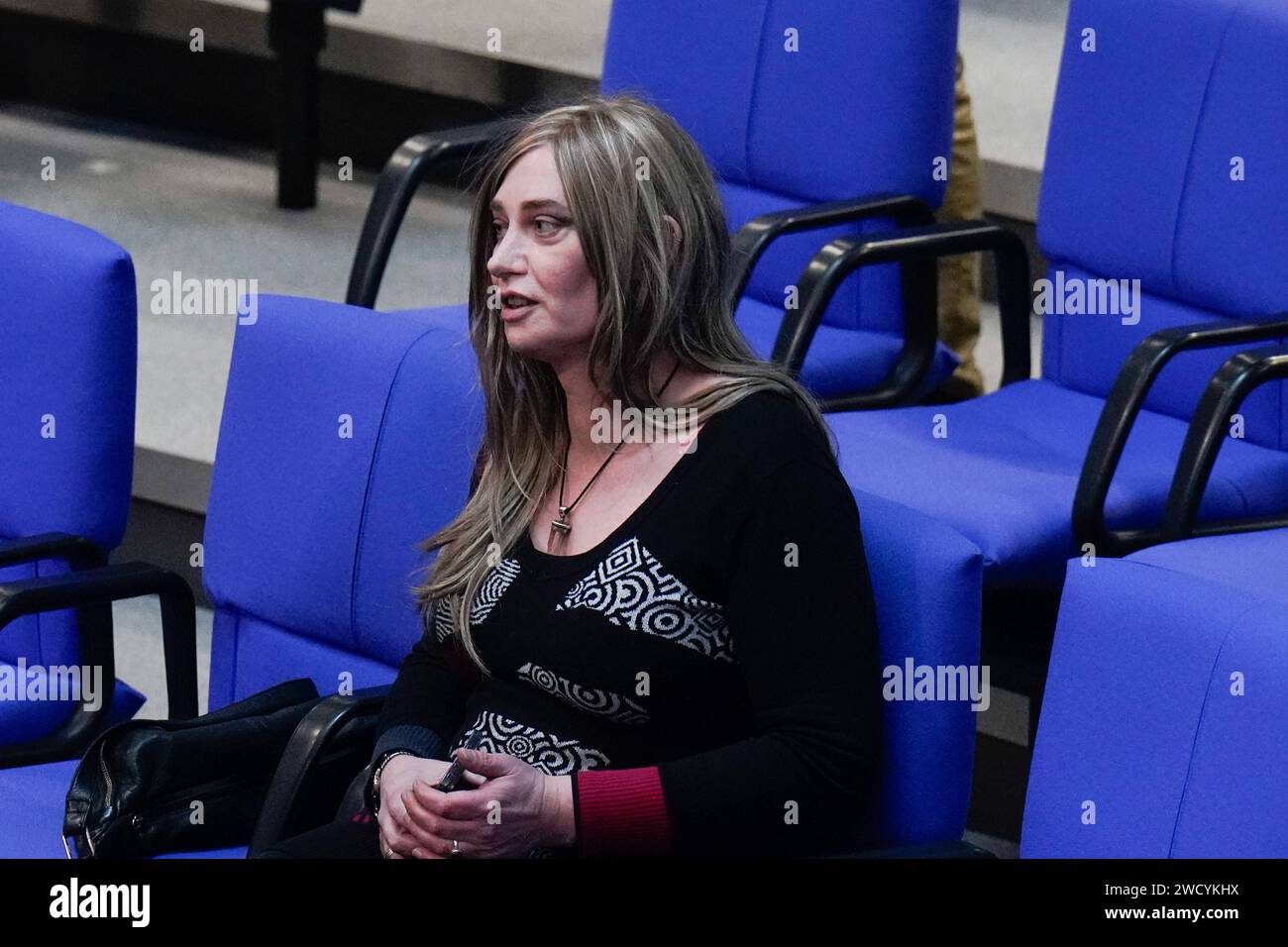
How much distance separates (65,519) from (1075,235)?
116 centimetres

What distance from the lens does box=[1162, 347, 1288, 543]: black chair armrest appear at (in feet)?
6.82

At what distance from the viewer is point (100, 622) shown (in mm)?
2172

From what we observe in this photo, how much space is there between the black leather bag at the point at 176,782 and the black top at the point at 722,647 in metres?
0.25

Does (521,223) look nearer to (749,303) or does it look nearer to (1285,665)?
(1285,665)

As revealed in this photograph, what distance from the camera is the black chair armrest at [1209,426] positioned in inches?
81.8

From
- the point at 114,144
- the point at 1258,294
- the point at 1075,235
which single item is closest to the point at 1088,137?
the point at 1075,235

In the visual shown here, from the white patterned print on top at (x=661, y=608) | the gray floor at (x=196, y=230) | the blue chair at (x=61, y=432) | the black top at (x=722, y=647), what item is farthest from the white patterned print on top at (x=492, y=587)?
the gray floor at (x=196, y=230)

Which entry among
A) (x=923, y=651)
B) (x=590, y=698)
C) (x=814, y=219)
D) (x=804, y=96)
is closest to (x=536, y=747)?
(x=590, y=698)

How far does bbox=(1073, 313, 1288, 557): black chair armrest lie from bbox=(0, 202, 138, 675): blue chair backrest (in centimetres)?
92

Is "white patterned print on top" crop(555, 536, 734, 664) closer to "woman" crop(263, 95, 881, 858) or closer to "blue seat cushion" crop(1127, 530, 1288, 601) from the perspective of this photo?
"woman" crop(263, 95, 881, 858)

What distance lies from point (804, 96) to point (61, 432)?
100 cm

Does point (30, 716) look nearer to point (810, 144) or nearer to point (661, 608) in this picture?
point (661, 608)

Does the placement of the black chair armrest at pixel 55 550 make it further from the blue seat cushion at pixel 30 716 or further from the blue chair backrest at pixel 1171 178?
the blue chair backrest at pixel 1171 178

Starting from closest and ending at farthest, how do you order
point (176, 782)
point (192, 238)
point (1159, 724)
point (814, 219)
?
point (1159, 724)
point (176, 782)
point (814, 219)
point (192, 238)
